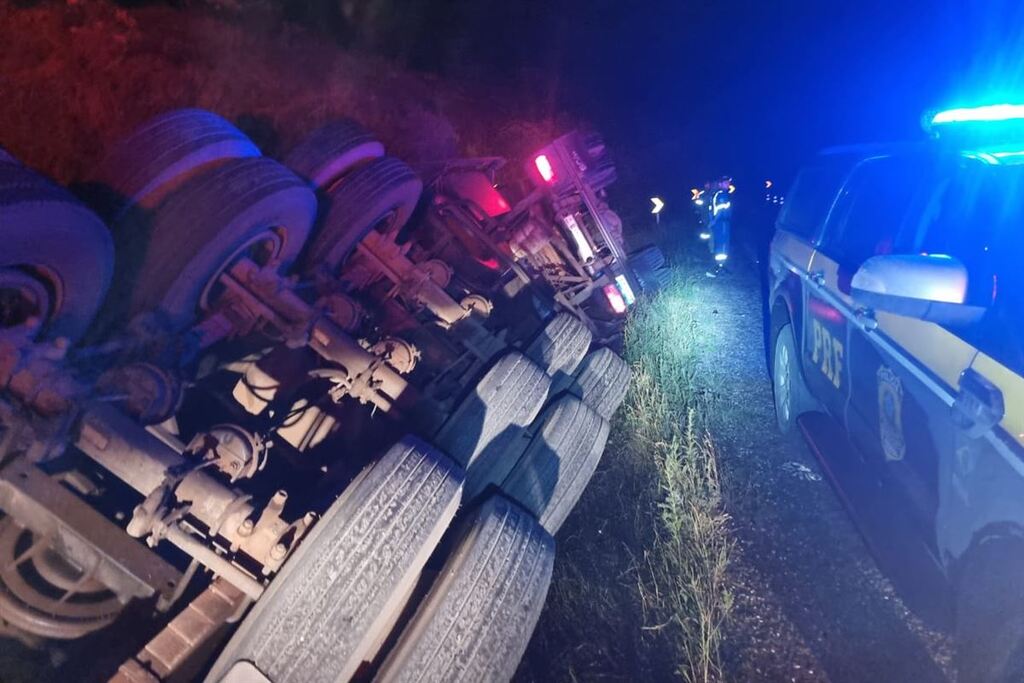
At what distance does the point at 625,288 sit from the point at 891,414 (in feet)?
10.2

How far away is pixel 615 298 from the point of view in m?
5.42

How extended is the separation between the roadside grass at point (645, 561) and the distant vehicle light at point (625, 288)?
1318 mm

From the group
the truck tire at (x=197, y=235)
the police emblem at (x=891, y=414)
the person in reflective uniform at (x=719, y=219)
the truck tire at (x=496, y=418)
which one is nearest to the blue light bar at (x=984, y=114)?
the police emblem at (x=891, y=414)

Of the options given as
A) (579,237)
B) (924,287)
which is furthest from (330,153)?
(924,287)

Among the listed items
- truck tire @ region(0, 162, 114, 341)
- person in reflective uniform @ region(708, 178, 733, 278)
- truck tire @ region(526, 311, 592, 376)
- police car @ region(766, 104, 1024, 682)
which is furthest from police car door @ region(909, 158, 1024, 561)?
person in reflective uniform @ region(708, 178, 733, 278)

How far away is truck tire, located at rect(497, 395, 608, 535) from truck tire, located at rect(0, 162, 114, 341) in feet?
6.42

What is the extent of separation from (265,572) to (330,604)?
0.29m

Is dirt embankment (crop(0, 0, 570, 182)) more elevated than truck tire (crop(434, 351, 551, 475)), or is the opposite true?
dirt embankment (crop(0, 0, 570, 182))

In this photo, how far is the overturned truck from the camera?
1.77 m

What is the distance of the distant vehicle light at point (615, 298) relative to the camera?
17.7 feet

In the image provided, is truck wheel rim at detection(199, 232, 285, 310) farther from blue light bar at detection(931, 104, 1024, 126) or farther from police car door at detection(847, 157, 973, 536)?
blue light bar at detection(931, 104, 1024, 126)

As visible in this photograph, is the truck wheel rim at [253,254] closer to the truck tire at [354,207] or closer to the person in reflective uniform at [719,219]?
the truck tire at [354,207]

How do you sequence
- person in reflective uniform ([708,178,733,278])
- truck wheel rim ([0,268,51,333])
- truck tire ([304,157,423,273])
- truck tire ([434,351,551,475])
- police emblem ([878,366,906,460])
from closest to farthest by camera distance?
truck wheel rim ([0,268,51,333])
police emblem ([878,366,906,460])
truck tire ([434,351,551,475])
truck tire ([304,157,423,273])
person in reflective uniform ([708,178,733,278])

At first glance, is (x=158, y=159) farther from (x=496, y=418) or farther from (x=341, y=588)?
(x=341, y=588)
